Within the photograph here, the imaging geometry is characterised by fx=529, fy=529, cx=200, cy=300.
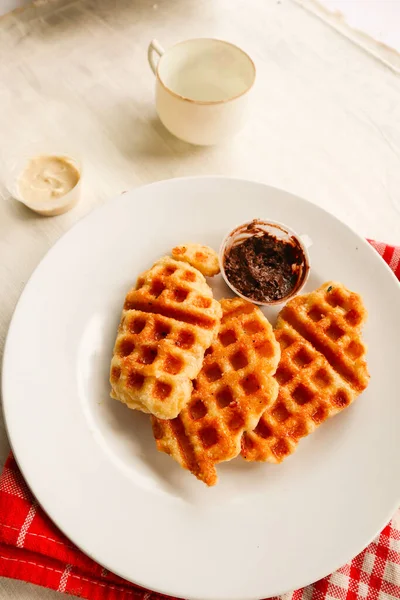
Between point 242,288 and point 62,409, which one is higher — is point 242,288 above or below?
above

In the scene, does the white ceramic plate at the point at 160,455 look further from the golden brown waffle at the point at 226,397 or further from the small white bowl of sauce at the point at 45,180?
the small white bowl of sauce at the point at 45,180

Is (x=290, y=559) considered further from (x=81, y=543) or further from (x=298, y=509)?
(x=81, y=543)

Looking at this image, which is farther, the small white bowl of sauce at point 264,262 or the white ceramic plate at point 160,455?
the small white bowl of sauce at point 264,262

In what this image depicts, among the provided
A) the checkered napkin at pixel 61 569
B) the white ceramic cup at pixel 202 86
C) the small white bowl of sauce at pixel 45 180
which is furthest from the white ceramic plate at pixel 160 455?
the white ceramic cup at pixel 202 86

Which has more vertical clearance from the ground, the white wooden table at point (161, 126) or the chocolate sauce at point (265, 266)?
the white wooden table at point (161, 126)

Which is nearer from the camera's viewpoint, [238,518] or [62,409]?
[238,518]

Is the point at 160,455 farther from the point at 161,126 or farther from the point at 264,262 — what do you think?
the point at 161,126

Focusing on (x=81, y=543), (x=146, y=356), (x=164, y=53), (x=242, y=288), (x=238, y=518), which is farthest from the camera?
(x=164, y=53)

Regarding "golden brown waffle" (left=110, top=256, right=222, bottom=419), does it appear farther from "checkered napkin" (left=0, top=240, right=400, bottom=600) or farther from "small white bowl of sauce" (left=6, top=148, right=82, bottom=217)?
"small white bowl of sauce" (left=6, top=148, right=82, bottom=217)

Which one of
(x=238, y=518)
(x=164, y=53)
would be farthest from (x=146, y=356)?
(x=164, y=53)
